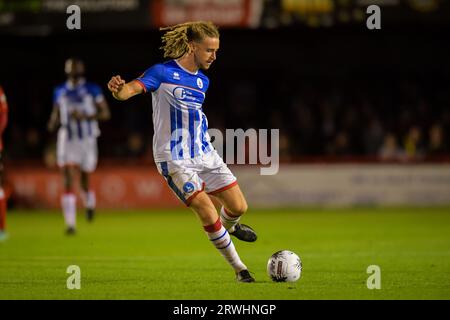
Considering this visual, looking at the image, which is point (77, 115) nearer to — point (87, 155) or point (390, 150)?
point (87, 155)

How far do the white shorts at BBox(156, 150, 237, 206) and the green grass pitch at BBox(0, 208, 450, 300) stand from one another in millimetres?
872

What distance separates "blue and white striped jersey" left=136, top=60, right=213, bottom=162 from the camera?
8453 millimetres

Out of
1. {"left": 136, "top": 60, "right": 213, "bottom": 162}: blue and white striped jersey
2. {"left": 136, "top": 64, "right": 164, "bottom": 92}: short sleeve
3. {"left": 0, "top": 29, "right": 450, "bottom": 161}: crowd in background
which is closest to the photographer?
{"left": 136, "top": 64, "right": 164, "bottom": 92}: short sleeve

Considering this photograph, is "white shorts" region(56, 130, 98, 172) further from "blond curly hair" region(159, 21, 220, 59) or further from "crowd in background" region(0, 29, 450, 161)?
"crowd in background" region(0, 29, 450, 161)

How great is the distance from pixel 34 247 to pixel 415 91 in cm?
1496

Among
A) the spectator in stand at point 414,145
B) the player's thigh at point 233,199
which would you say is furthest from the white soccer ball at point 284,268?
the spectator in stand at point 414,145

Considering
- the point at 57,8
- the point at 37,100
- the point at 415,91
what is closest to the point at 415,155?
the point at 415,91

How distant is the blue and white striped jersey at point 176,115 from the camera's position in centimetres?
845

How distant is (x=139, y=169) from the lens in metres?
20.5

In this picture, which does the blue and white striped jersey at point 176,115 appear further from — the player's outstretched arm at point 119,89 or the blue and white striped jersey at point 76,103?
the blue and white striped jersey at point 76,103

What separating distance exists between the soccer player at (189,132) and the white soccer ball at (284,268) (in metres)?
0.23

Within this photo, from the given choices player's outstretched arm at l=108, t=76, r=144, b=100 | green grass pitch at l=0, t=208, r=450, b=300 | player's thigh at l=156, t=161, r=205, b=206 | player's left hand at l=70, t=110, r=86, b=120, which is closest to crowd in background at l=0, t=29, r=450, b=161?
green grass pitch at l=0, t=208, r=450, b=300

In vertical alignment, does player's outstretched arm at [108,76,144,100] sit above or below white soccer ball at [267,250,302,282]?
above
